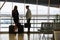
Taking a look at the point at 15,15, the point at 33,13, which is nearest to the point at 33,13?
the point at 33,13

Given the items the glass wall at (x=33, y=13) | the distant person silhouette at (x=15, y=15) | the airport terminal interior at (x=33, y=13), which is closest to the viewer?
the distant person silhouette at (x=15, y=15)

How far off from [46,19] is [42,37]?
2.25 meters

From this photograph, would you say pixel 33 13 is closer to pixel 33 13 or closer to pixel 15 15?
pixel 33 13

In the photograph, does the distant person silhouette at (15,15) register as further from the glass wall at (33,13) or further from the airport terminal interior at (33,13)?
the glass wall at (33,13)

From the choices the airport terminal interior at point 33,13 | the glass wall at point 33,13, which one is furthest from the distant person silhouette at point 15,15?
the glass wall at point 33,13

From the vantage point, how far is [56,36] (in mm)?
3588

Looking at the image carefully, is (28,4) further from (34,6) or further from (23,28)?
(23,28)

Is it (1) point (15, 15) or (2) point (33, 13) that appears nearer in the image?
(1) point (15, 15)

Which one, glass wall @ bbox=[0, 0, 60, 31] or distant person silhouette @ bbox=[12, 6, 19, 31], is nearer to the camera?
distant person silhouette @ bbox=[12, 6, 19, 31]

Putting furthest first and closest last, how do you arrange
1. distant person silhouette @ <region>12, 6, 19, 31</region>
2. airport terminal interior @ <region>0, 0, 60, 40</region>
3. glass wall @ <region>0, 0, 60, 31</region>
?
1. glass wall @ <region>0, 0, 60, 31</region>
2. airport terminal interior @ <region>0, 0, 60, 40</region>
3. distant person silhouette @ <region>12, 6, 19, 31</region>

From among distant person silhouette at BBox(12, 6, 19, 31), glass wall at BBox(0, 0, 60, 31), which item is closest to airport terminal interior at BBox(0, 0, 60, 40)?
glass wall at BBox(0, 0, 60, 31)

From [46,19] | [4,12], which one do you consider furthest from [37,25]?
[4,12]

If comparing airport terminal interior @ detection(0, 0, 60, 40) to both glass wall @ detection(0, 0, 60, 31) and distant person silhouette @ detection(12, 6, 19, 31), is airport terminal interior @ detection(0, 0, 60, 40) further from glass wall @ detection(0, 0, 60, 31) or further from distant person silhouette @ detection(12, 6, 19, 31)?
distant person silhouette @ detection(12, 6, 19, 31)

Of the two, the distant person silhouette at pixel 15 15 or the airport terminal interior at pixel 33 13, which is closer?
the distant person silhouette at pixel 15 15
